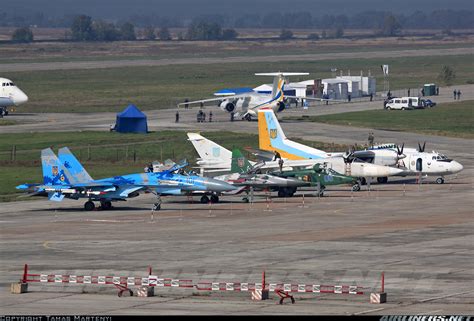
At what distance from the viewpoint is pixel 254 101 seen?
135 meters

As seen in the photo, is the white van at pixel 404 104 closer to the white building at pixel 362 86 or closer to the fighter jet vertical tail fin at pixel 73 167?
the white building at pixel 362 86

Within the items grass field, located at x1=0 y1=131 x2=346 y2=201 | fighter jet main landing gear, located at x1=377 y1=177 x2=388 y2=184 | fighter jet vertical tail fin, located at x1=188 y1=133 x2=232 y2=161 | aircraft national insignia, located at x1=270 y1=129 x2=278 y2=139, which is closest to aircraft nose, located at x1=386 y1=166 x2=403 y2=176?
fighter jet main landing gear, located at x1=377 y1=177 x2=388 y2=184

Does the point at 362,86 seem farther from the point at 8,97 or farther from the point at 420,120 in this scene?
the point at 8,97

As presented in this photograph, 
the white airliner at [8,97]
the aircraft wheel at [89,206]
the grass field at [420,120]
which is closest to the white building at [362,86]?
the grass field at [420,120]

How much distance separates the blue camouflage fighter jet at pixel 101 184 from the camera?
Result: 7338cm

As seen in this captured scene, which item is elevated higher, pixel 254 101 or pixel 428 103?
pixel 428 103

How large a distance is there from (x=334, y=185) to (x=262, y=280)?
1550 inches

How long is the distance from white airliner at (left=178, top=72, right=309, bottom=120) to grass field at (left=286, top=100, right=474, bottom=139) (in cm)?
562

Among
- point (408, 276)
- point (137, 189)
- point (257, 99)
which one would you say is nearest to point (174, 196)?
point (137, 189)

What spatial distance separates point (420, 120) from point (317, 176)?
5651 cm

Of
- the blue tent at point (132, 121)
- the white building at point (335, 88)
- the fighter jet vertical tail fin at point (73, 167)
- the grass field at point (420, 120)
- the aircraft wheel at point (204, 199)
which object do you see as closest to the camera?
the fighter jet vertical tail fin at point (73, 167)

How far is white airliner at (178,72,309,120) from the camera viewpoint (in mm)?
130875

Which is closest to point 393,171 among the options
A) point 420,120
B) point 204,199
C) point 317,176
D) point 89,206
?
point 317,176

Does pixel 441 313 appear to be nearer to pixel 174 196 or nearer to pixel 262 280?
pixel 262 280
